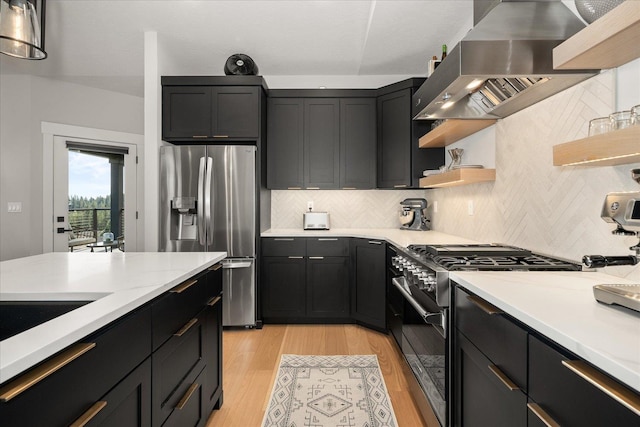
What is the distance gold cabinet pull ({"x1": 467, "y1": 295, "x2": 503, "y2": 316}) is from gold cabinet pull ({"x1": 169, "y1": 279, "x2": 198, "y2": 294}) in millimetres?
1167

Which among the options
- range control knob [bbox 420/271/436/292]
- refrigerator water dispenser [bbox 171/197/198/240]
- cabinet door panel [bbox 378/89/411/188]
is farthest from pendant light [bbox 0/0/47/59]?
cabinet door panel [bbox 378/89/411/188]

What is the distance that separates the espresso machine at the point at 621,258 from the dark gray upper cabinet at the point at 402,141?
2.53 meters

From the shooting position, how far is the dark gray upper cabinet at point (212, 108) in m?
3.55

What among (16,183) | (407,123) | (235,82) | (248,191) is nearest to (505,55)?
(407,123)

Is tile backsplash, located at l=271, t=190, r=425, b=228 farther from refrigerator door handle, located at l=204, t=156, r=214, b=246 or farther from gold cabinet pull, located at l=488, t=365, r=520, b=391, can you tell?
gold cabinet pull, located at l=488, t=365, r=520, b=391

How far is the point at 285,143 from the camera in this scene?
3.88 meters

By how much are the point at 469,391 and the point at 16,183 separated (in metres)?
5.22

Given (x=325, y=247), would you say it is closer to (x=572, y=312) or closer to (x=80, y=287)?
(x=80, y=287)

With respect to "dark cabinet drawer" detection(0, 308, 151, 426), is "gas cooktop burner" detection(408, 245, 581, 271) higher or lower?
higher

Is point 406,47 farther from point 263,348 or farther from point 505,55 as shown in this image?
point 263,348

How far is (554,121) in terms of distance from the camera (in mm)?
1829

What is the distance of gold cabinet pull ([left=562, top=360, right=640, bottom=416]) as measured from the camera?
0.60m

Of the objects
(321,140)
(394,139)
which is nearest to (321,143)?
(321,140)

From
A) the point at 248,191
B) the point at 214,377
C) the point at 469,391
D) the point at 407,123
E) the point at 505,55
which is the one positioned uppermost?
the point at 407,123
